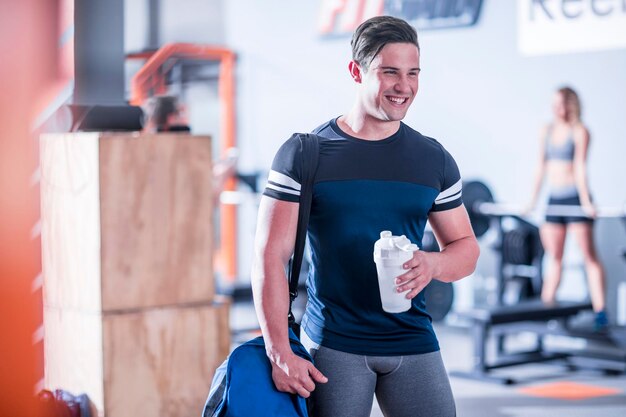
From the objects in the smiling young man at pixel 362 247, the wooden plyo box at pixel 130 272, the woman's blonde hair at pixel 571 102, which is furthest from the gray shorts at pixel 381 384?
the woman's blonde hair at pixel 571 102

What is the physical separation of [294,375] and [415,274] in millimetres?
312

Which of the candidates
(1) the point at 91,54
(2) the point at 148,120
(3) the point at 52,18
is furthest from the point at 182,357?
(2) the point at 148,120

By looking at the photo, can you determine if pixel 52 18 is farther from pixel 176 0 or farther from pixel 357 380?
pixel 176 0

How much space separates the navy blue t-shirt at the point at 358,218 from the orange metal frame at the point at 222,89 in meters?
6.42

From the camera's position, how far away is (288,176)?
1.88 metres

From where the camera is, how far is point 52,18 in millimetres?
2238

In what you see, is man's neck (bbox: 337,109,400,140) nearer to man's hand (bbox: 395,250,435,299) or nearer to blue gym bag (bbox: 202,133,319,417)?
blue gym bag (bbox: 202,133,319,417)

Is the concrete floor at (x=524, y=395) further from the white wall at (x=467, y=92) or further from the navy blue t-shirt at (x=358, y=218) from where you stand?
the navy blue t-shirt at (x=358, y=218)

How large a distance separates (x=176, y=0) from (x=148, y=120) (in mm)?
4065

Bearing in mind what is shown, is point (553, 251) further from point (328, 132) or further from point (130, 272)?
point (328, 132)

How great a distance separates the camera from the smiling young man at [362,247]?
1.87m

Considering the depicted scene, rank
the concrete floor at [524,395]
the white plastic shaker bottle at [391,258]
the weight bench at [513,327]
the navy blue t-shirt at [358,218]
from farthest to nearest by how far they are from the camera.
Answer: the weight bench at [513,327]
the concrete floor at [524,395]
the navy blue t-shirt at [358,218]
the white plastic shaker bottle at [391,258]

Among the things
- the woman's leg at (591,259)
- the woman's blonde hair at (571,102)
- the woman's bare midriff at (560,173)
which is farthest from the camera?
the woman's bare midriff at (560,173)

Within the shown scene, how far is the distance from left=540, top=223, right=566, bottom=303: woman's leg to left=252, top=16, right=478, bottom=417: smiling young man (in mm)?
4195
